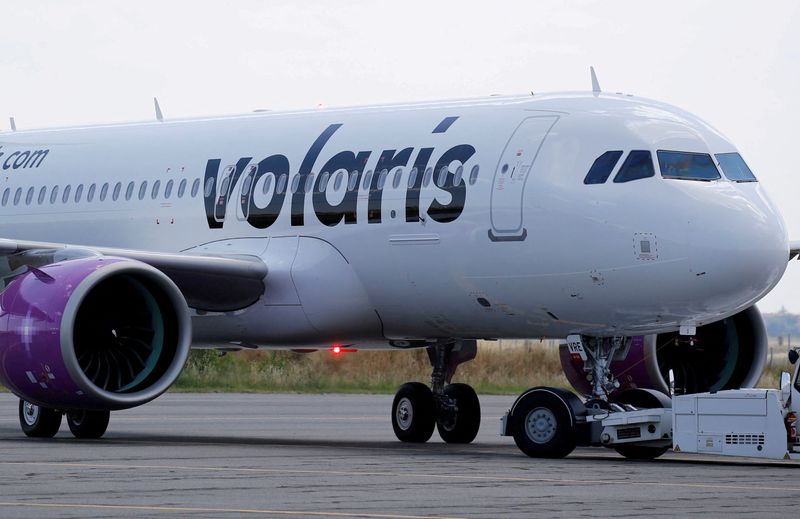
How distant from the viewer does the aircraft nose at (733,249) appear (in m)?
18.1

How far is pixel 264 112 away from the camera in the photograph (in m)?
24.4

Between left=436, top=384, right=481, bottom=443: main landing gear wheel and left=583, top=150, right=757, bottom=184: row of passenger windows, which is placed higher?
left=583, top=150, right=757, bottom=184: row of passenger windows

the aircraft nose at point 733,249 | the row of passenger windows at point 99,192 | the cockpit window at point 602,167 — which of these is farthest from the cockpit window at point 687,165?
the row of passenger windows at point 99,192

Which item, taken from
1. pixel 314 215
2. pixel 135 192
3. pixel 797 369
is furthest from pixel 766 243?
pixel 135 192

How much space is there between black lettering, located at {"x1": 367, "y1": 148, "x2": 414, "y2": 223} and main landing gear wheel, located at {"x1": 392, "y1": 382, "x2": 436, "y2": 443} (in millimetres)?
3489

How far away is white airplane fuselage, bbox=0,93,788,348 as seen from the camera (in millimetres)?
18500

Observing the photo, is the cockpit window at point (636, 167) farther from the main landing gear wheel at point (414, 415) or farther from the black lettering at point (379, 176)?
the main landing gear wheel at point (414, 415)

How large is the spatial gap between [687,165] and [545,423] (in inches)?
134

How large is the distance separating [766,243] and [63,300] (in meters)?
8.13

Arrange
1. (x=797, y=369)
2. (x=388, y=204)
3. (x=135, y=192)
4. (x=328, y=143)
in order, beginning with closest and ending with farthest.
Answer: (x=797, y=369)
(x=388, y=204)
(x=328, y=143)
(x=135, y=192)

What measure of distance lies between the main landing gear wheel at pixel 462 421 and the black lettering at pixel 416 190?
395 cm

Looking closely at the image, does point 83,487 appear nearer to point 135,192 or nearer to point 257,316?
point 257,316

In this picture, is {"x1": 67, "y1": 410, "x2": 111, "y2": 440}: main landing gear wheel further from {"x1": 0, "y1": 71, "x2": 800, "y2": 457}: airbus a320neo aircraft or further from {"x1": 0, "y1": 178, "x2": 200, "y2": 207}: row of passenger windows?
{"x1": 0, "y1": 178, "x2": 200, "y2": 207}: row of passenger windows

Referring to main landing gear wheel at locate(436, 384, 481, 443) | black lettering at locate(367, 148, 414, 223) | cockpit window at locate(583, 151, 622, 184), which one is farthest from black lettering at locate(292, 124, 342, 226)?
cockpit window at locate(583, 151, 622, 184)
